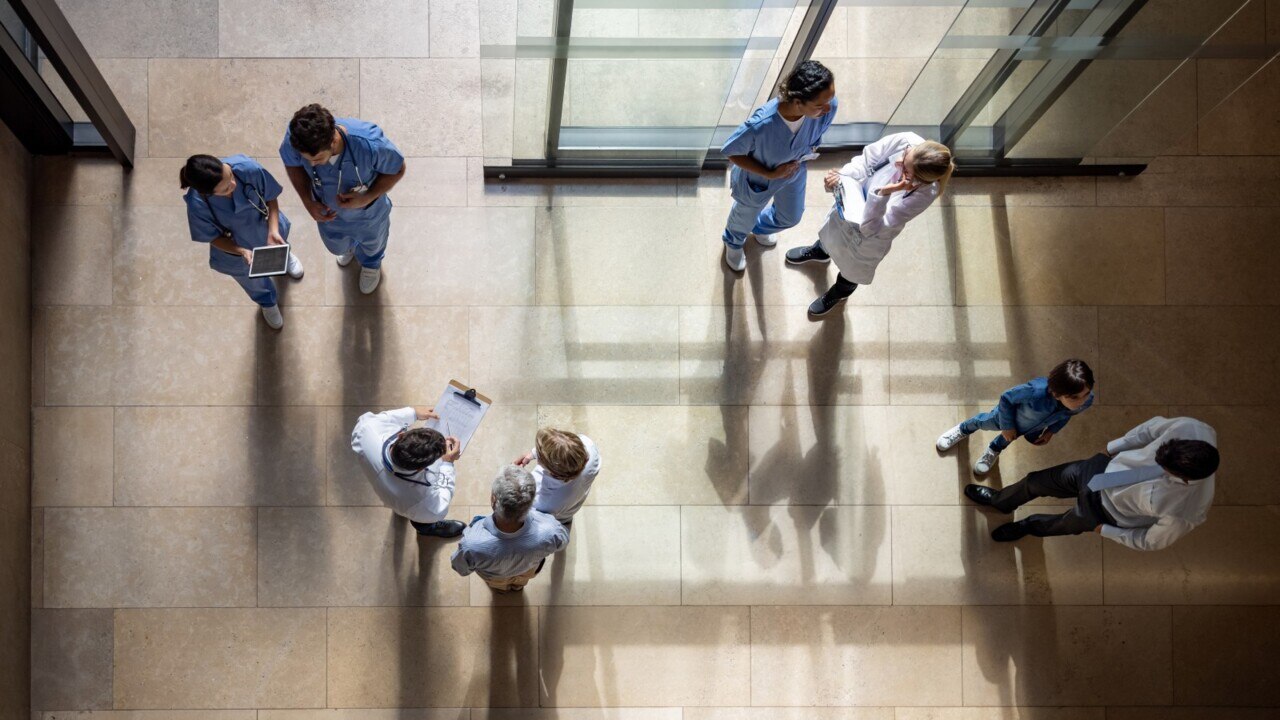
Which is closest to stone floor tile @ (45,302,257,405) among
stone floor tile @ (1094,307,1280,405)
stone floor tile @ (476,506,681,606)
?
stone floor tile @ (476,506,681,606)

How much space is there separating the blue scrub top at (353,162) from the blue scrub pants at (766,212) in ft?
6.14

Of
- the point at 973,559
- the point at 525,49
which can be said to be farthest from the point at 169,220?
the point at 973,559

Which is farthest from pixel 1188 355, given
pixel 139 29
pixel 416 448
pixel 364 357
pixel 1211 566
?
pixel 139 29

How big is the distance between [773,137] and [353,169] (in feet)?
6.68

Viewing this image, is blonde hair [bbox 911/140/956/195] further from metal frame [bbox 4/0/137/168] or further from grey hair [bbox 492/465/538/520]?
metal frame [bbox 4/0/137/168]

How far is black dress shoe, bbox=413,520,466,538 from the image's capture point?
500 cm

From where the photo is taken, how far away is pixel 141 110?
533 centimetres

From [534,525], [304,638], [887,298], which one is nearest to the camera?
[534,525]

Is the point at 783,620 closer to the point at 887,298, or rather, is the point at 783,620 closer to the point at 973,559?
the point at 973,559

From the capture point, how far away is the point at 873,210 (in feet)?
14.0

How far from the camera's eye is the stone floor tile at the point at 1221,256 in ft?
18.2

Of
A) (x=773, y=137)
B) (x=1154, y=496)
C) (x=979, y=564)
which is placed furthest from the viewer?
(x=979, y=564)

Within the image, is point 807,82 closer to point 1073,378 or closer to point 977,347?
point 1073,378

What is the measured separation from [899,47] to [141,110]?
4.67 metres
